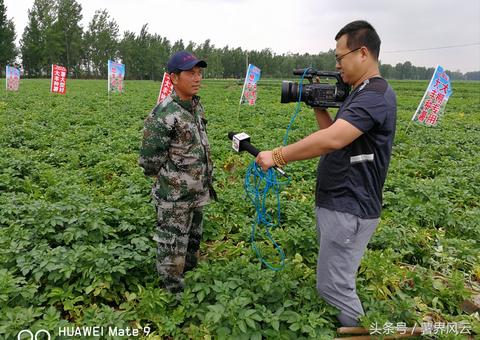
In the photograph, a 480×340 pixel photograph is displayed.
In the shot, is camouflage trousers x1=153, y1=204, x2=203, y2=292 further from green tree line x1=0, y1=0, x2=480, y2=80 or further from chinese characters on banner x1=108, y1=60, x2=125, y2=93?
green tree line x1=0, y1=0, x2=480, y2=80

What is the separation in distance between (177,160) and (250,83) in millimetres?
11616

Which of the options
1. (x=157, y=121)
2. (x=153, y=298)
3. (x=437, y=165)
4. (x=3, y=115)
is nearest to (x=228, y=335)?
(x=153, y=298)

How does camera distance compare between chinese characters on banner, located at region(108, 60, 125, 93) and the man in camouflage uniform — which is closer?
the man in camouflage uniform

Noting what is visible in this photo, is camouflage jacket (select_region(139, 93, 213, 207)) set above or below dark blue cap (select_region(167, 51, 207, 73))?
below

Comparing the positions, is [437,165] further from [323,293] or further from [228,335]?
[228,335]

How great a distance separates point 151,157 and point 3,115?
11.0m

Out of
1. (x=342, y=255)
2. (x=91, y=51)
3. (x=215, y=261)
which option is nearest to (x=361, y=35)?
(x=342, y=255)

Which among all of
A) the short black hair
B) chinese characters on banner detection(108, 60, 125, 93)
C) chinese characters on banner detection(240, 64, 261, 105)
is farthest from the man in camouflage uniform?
chinese characters on banner detection(108, 60, 125, 93)

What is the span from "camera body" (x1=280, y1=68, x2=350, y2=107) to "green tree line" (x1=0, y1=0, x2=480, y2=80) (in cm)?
4685

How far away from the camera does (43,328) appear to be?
2.64 m

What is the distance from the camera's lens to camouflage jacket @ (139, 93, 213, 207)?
3.09 meters

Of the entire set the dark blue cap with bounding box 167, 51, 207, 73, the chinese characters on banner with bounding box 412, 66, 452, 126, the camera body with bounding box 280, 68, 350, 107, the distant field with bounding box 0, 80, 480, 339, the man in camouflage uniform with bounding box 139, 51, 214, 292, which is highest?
the chinese characters on banner with bounding box 412, 66, 452, 126

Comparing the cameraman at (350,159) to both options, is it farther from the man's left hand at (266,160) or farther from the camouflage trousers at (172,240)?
the camouflage trousers at (172,240)

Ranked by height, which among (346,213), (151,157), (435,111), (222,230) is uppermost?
(435,111)
